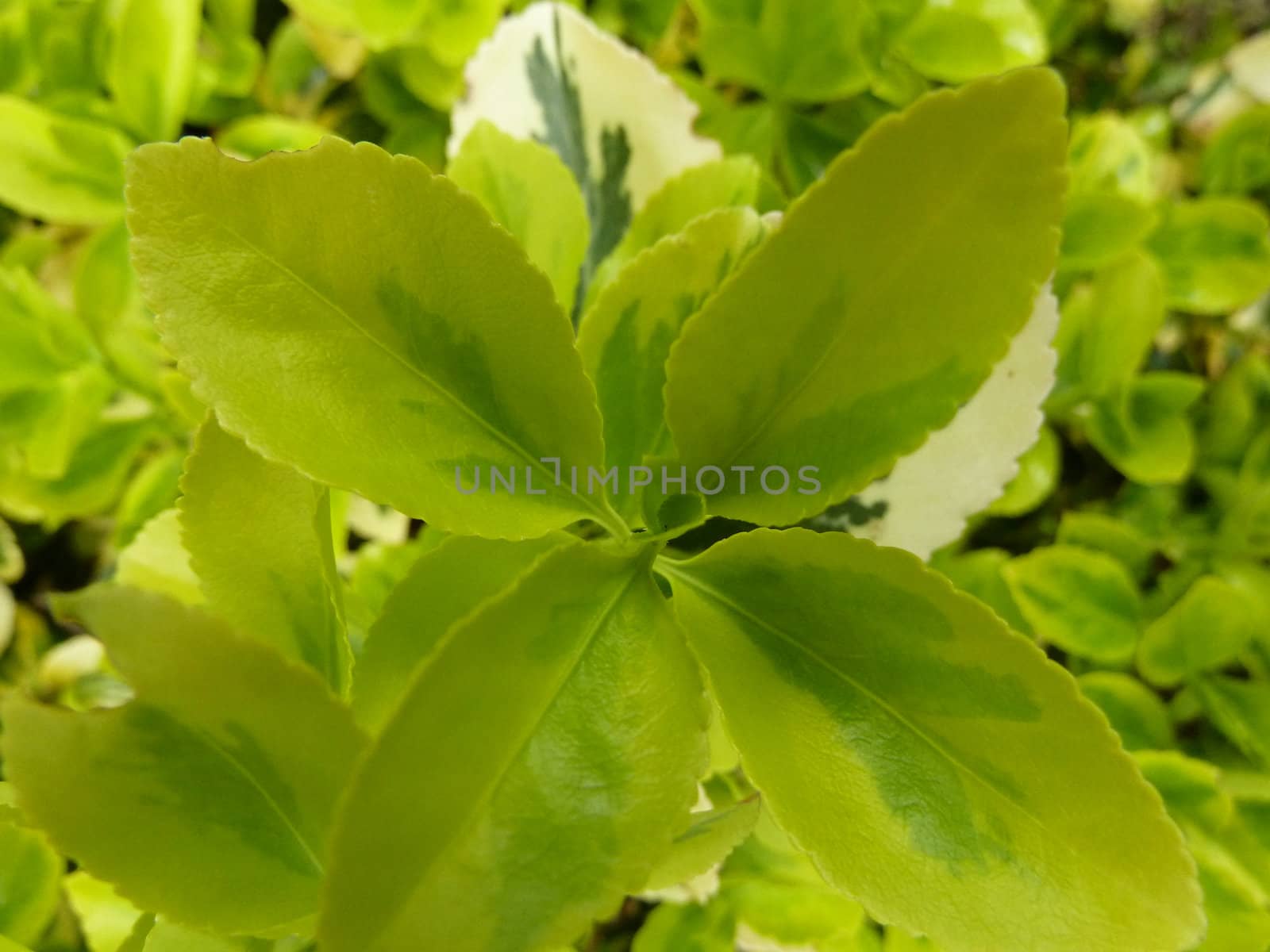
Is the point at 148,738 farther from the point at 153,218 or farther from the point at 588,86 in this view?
the point at 588,86

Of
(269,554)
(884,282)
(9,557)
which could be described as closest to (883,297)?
(884,282)

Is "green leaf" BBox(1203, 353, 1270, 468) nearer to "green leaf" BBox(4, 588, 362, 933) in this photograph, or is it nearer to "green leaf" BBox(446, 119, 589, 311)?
"green leaf" BBox(446, 119, 589, 311)

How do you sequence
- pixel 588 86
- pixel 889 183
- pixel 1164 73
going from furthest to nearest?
1. pixel 1164 73
2. pixel 588 86
3. pixel 889 183

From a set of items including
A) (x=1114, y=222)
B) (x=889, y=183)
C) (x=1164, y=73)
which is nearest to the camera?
(x=889, y=183)

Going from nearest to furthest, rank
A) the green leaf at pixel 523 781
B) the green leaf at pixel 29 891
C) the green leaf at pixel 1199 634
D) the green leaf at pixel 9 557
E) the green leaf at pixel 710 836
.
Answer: the green leaf at pixel 523 781 → the green leaf at pixel 710 836 → the green leaf at pixel 29 891 → the green leaf at pixel 1199 634 → the green leaf at pixel 9 557

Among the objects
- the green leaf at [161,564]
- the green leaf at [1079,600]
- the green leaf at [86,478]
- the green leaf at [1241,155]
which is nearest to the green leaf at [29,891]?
the green leaf at [161,564]

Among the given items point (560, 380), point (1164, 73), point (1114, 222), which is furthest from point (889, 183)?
point (1164, 73)

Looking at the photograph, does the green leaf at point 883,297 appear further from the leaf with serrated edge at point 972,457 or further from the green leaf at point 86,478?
the green leaf at point 86,478
